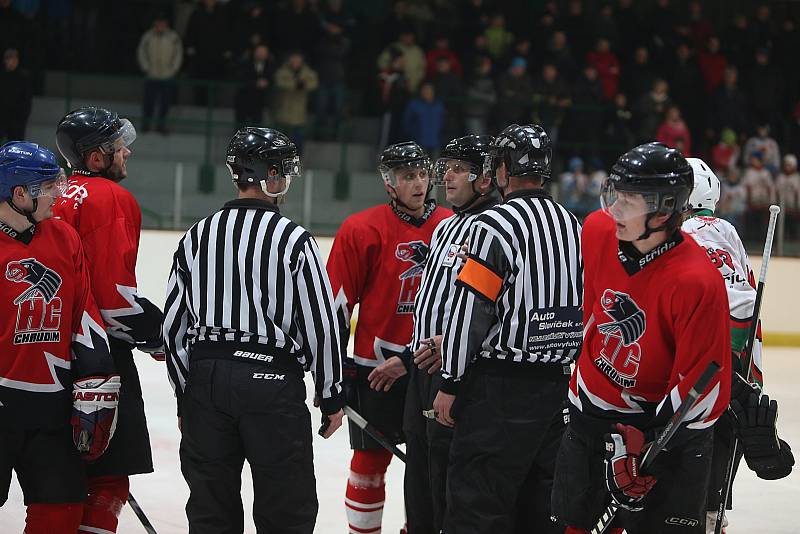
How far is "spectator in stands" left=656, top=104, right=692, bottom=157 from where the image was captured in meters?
10.7

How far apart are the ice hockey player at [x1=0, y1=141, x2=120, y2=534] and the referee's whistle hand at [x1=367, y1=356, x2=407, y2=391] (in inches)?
39.8

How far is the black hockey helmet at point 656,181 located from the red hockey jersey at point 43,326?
54.3 inches

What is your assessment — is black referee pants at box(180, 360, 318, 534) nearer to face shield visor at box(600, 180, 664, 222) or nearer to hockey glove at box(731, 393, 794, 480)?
face shield visor at box(600, 180, 664, 222)

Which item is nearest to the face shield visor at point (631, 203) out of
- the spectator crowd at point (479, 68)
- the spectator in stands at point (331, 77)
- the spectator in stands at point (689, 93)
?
the spectator crowd at point (479, 68)

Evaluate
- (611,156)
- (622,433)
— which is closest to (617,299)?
(622,433)

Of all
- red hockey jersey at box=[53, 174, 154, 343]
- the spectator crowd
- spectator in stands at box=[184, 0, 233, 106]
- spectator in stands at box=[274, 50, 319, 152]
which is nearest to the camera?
red hockey jersey at box=[53, 174, 154, 343]

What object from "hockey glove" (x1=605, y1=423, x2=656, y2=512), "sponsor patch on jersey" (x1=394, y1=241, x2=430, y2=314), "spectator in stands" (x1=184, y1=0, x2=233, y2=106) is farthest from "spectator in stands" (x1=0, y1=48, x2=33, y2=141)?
"hockey glove" (x1=605, y1=423, x2=656, y2=512)

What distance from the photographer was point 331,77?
1127cm

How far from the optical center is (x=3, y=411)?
303 cm

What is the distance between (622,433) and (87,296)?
4.70ft

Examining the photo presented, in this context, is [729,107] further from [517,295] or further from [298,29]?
[517,295]

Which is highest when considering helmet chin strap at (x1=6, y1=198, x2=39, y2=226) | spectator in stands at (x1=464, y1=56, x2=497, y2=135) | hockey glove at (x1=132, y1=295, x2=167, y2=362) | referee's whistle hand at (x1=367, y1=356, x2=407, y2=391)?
spectator in stands at (x1=464, y1=56, x2=497, y2=135)

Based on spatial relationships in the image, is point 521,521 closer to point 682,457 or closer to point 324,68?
point 682,457

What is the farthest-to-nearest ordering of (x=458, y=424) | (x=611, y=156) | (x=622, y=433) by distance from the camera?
(x=611, y=156)
(x=458, y=424)
(x=622, y=433)
